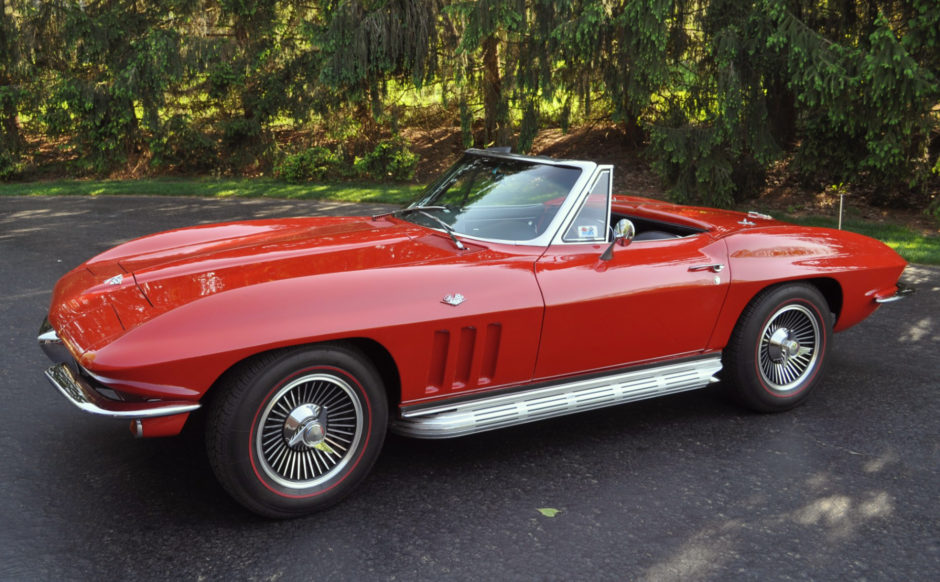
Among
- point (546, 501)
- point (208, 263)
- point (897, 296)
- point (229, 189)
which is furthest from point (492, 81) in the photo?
point (546, 501)

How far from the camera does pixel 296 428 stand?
3387 millimetres

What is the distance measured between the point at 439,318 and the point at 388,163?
12.9 metres

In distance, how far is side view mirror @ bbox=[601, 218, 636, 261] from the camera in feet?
13.5

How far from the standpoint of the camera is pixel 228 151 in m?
17.5

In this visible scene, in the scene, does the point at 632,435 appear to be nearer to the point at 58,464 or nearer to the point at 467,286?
the point at 467,286

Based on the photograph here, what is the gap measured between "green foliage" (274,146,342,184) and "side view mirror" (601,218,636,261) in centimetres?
1253

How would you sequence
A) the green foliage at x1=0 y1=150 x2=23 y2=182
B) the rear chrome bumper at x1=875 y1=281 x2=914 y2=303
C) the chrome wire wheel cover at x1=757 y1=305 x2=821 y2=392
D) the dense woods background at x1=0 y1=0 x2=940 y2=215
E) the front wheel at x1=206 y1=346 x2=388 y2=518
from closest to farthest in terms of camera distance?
the front wheel at x1=206 y1=346 x2=388 y2=518 < the chrome wire wheel cover at x1=757 y1=305 x2=821 y2=392 < the rear chrome bumper at x1=875 y1=281 x2=914 y2=303 < the dense woods background at x1=0 y1=0 x2=940 y2=215 < the green foliage at x1=0 y1=150 x2=23 y2=182

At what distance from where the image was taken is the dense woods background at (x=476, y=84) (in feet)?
32.9

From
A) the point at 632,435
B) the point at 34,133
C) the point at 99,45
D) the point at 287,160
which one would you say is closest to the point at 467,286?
the point at 632,435

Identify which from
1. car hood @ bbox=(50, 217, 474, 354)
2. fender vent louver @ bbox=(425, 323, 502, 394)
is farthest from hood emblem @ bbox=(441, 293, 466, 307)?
car hood @ bbox=(50, 217, 474, 354)

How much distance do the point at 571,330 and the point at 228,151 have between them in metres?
15.1

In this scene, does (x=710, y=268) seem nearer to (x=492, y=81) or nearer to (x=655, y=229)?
(x=655, y=229)

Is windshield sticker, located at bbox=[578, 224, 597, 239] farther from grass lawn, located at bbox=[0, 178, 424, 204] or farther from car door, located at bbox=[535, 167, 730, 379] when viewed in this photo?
grass lawn, located at bbox=[0, 178, 424, 204]

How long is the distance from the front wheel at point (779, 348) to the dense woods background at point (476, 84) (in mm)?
5713
